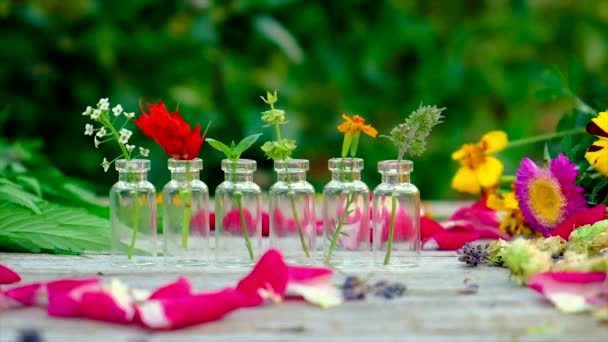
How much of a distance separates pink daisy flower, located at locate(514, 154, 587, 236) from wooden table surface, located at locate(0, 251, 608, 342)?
1.17 feet

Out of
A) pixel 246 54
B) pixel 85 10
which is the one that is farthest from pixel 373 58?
pixel 85 10

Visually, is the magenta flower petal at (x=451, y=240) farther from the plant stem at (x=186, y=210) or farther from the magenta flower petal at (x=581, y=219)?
the plant stem at (x=186, y=210)

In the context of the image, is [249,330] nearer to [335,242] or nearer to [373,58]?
[335,242]

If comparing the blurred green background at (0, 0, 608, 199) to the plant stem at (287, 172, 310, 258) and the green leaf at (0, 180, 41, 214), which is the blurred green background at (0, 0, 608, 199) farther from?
the plant stem at (287, 172, 310, 258)

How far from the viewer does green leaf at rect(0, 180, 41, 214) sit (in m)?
1.48

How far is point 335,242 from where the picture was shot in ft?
Answer: 4.45

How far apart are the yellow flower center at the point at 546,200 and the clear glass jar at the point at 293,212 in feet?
1.39

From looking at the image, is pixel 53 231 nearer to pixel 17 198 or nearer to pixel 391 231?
pixel 17 198

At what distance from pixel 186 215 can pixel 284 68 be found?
1689 millimetres

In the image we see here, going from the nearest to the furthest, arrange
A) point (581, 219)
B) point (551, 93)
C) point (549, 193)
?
point (581, 219) → point (549, 193) → point (551, 93)

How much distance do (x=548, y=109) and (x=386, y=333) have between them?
8.01 ft

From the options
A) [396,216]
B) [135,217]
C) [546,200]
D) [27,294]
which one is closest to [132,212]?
[135,217]

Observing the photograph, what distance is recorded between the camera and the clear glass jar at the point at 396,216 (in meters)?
1.33

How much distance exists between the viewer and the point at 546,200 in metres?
1.58
